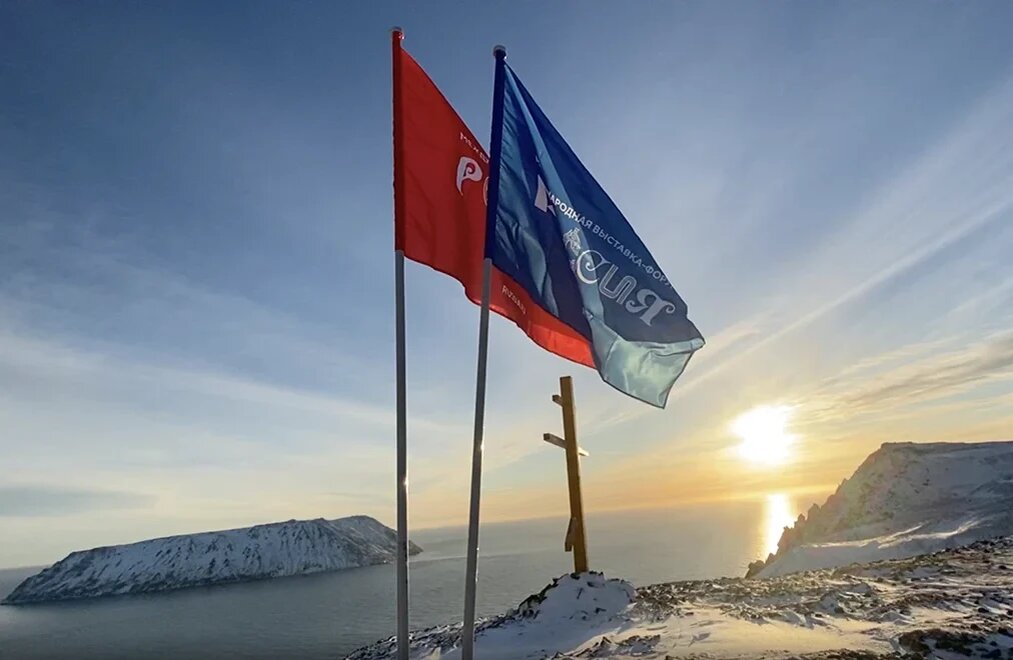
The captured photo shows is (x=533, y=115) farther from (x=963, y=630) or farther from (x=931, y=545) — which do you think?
(x=931, y=545)

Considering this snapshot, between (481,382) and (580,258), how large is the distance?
3337 mm

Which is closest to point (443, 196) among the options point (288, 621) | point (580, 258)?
point (580, 258)

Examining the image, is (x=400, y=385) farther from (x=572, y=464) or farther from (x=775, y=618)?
(x=775, y=618)

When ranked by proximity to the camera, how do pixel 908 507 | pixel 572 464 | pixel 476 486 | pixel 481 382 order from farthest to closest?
pixel 908 507, pixel 572 464, pixel 481 382, pixel 476 486

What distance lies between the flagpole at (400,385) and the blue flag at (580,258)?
1448 millimetres

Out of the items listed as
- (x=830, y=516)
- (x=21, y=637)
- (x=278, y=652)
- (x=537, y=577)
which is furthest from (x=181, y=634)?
(x=830, y=516)

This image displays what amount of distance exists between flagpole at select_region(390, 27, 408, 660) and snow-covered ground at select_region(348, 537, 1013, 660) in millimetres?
3995

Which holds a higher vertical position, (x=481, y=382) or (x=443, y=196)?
(x=443, y=196)

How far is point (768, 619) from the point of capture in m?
11.1

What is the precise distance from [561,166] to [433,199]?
2.66 metres

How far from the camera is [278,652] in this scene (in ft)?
334

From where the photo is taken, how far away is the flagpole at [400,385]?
7.20 meters

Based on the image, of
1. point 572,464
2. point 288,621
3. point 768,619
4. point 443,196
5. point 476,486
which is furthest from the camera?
point 288,621

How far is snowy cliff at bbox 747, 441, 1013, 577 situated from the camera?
153 ft
